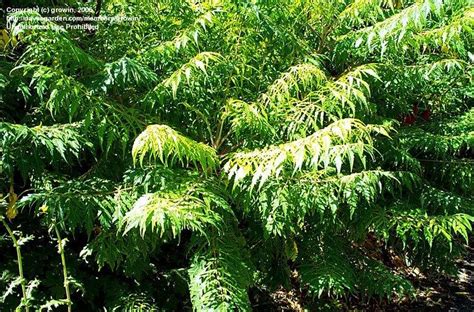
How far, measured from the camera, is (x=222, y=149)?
2.19m

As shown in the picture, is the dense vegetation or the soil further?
the soil

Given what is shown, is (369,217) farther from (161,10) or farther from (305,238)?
(161,10)

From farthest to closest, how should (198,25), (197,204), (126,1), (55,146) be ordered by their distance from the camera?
(126,1) < (198,25) < (55,146) < (197,204)

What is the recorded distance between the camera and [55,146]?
1.87 meters

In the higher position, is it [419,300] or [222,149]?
[222,149]

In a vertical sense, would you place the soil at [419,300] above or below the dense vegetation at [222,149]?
below

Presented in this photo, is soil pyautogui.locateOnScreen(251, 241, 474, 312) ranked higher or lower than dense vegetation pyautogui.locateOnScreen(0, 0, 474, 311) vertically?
lower

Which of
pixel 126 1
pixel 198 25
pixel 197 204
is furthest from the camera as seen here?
pixel 126 1

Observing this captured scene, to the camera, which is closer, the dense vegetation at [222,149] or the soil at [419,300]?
the dense vegetation at [222,149]

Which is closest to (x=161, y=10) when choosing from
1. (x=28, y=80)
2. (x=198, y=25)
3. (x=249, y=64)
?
(x=198, y=25)

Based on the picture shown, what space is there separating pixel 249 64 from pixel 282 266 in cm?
92

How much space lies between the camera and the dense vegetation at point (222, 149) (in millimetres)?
1753

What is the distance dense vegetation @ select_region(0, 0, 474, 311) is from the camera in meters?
1.75

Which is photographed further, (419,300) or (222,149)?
(419,300)
